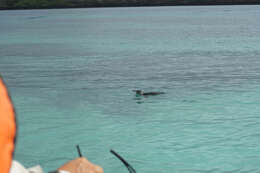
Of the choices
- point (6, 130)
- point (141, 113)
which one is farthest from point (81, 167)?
point (141, 113)

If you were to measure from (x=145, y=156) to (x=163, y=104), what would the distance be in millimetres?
5672

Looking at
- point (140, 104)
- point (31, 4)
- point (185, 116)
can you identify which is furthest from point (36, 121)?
point (31, 4)

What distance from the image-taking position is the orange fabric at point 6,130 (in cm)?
80

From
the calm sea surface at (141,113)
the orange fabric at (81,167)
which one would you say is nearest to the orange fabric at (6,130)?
the orange fabric at (81,167)

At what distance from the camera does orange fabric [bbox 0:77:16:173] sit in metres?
0.80

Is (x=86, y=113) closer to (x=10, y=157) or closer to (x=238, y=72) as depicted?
(x=238, y=72)

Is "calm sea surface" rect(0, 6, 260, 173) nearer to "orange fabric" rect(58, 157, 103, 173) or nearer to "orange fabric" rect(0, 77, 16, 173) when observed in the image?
"orange fabric" rect(58, 157, 103, 173)

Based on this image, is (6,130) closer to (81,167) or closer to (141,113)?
(81,167)

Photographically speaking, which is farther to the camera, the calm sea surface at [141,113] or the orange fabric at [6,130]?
the calm sea surface at [141,113]

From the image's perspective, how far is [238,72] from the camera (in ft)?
84.2

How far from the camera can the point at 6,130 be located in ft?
2.64

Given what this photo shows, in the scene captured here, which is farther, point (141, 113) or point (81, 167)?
point (141, 113)

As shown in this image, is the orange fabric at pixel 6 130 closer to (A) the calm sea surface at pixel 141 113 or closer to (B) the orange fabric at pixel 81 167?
(B) the orange fabric at pixel 81 167

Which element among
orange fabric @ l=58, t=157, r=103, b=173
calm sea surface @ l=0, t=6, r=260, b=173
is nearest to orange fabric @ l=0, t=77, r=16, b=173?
orange fabric @ l=58, t=157, r=103, b=173
